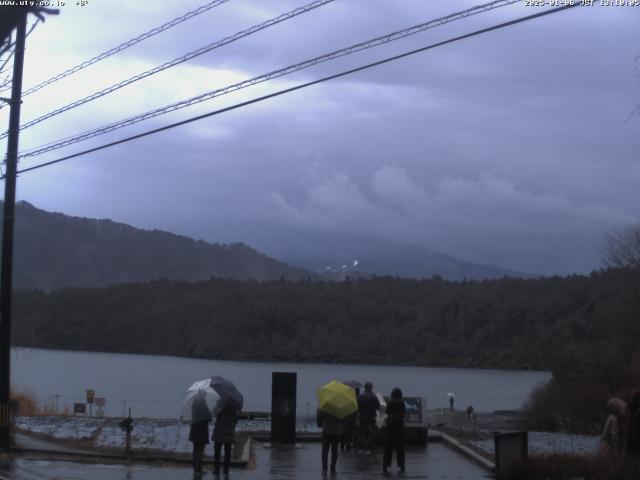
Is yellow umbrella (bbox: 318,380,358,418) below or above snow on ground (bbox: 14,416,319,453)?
above

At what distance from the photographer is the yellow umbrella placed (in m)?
18.2

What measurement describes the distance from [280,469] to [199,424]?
6.56 feet

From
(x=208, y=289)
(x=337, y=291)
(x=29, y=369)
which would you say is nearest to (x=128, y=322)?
(x=208, y=289)

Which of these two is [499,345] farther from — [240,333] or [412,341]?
[240,333]

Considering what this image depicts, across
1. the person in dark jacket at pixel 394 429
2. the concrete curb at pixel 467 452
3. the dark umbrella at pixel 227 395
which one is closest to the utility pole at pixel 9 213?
the dark umbrella at pixel 227 395

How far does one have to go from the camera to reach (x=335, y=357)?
385 ft

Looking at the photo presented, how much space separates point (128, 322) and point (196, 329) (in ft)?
44.0

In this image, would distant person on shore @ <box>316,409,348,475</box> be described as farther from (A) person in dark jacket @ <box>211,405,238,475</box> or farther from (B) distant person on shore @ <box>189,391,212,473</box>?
(B) distant person on shore @ <box>189,391,212,473</box>

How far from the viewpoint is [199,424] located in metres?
18.2

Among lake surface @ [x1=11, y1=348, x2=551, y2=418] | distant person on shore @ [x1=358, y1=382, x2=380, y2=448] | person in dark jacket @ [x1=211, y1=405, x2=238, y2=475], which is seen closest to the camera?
person in dark jacket @ [x1=211, y1=405, x2=238, y2=475]

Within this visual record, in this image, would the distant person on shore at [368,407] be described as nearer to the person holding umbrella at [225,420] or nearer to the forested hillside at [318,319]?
the person holding umbrella at [225,420]

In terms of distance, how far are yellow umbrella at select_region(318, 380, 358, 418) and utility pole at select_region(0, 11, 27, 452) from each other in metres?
7.82

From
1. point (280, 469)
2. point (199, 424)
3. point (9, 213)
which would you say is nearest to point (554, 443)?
point (280, 469)

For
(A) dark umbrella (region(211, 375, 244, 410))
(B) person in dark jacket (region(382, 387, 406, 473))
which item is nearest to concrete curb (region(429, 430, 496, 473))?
(B) person in dark jacket (region(382, 387, 406, 473))
